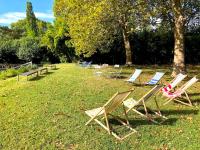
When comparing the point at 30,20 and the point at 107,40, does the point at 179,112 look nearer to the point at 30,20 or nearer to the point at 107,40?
the point at 107,40

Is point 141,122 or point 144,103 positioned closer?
point 141,122

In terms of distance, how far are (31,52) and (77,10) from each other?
15.1 metres

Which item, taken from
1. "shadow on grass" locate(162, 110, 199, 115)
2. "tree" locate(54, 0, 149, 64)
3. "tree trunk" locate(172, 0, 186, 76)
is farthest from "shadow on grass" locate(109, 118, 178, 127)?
"tree trunk" locate(172, 0, 186, 76)

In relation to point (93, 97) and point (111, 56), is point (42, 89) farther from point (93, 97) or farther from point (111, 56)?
point (111, 56)

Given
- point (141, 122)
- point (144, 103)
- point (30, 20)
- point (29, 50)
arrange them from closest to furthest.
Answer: point (141, 122), point (144, 103), point (29, 50), point (30, 20)

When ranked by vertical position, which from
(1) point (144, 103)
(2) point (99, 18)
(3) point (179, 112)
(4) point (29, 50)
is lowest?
(3) point (179, 112)

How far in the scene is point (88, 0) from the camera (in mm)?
19094

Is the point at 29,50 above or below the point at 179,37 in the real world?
below

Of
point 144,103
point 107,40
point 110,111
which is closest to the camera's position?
point 110,111

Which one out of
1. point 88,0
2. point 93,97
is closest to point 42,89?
point 93,97

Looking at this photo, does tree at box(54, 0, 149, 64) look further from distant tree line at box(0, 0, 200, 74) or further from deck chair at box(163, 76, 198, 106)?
deck chair at box(163, 76, 198, 106)

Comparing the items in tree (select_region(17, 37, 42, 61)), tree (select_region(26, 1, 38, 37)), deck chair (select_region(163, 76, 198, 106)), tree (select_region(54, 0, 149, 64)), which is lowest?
deck chair (select_region(163, 76, 198, 106))

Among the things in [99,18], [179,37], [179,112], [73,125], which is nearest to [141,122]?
[179,112]

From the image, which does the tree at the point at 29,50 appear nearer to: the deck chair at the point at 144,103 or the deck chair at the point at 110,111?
the deck chair at the point at 144,103
